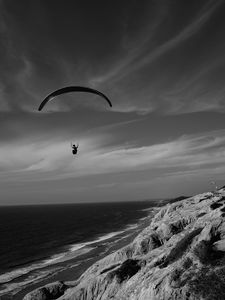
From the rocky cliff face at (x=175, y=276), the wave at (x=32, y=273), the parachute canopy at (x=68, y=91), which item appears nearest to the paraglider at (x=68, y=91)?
the parachute canopy at (x=68, y=91)

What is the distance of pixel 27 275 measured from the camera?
49188 millimetres

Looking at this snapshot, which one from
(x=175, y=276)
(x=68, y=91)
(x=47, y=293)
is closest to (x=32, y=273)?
(x=47, y=293)

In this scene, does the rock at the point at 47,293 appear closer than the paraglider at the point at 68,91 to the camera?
No

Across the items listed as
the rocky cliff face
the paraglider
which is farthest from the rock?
the paraglider

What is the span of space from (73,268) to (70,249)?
24523 mm

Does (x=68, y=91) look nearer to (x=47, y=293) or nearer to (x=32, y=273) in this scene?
(x=47, y=293)

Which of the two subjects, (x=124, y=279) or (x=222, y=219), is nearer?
(x=124, y=279)

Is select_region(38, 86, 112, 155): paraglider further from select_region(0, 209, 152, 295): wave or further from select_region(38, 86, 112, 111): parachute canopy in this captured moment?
select_region(0, 209, 152, 295): wave

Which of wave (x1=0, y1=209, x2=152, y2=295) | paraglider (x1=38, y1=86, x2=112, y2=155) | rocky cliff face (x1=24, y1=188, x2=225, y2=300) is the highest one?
paraglider (x1=38, y1=86, x2=112, y2=155)

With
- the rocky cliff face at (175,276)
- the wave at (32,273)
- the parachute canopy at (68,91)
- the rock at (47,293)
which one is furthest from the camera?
the wave at (32,273)

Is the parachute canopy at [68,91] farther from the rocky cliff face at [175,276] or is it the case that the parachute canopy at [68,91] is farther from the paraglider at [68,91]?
the rocky cliff face at [175,276]

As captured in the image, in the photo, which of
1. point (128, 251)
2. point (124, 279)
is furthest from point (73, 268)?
point (124, 279)

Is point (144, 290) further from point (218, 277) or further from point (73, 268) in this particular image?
point (73, 268)

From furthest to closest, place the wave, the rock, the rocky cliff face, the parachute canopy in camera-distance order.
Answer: the wave
the rock
the parachute canopy
the rocky cliff face
